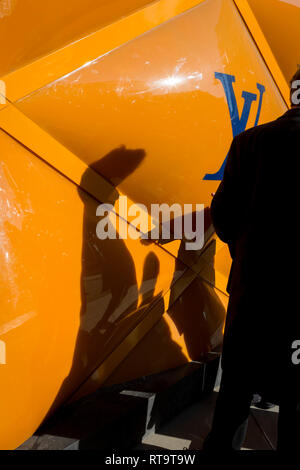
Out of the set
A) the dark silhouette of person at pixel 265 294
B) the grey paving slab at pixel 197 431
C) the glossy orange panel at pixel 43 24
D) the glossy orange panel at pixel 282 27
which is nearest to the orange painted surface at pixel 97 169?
the glossy orange panel at pixel 43 24

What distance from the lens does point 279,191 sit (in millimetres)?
1285

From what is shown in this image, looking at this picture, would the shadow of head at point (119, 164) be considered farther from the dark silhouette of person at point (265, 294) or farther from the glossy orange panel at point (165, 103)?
the dark silhouette of person at point (265, 294)

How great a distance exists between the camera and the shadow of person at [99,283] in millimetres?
1586

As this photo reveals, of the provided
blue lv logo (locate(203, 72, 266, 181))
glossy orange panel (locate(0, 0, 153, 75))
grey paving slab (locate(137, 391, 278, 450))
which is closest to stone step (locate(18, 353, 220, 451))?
grey paving slab (locate(137, 391, 278, 450))

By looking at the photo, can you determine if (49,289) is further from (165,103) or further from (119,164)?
(165,103)

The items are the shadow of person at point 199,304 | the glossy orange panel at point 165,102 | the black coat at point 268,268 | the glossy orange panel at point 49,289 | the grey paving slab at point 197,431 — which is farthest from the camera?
the shadow of person at point 199,304

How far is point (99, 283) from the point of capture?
1628 millimetres

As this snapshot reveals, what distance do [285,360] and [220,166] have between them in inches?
38.2

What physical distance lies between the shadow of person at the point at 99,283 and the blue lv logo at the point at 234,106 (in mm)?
447

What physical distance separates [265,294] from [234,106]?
98cm

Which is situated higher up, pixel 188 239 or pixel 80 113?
pixel 80 113

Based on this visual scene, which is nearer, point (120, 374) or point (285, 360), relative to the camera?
point (285, 360)
